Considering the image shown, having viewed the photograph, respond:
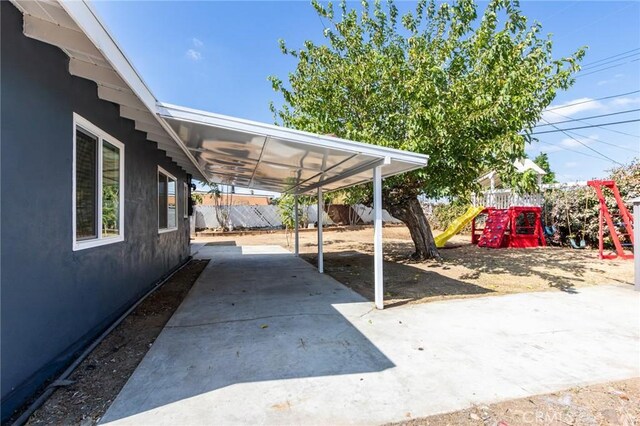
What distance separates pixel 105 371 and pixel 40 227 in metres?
1.42

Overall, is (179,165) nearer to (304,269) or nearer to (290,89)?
(290,89)

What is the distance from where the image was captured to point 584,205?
1166cm

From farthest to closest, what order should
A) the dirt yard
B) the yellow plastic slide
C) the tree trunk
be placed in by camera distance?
the yellow plastic slide
the tree trunk
the dirt yard

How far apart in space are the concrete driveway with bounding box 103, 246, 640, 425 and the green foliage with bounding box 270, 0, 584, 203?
3051mm

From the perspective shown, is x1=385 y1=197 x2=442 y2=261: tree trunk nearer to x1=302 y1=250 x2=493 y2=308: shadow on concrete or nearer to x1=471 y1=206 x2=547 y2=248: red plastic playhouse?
x1=302 y1=250 x2=493 y2=308: shadow on concrete

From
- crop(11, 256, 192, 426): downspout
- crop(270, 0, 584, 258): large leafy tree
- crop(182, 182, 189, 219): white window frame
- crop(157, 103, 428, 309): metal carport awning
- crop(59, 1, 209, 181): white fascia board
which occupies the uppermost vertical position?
crop(270, 0, 584, 258): large leafy tree

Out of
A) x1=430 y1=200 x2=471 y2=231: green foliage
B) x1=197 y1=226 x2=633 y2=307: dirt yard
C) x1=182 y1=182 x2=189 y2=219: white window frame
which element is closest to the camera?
x1=197 y1=226 x2=633 y2=307: dirt yard

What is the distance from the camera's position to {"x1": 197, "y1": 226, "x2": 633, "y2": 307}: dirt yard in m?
6.16

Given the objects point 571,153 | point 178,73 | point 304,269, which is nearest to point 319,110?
point 304,269

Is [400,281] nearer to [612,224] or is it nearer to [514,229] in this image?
[612,224]

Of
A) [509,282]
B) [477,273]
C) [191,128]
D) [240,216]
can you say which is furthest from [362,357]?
[240,216]

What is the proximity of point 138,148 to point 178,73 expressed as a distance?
503cm

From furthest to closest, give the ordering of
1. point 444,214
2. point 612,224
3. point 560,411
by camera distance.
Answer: point 444,214 < point 612,224 < point 560,411

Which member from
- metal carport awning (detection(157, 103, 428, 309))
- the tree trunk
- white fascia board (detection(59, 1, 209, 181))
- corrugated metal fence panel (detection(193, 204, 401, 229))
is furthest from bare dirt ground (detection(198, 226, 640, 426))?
corrugated metal fence panel (detection(193, 204, 401, 229))
